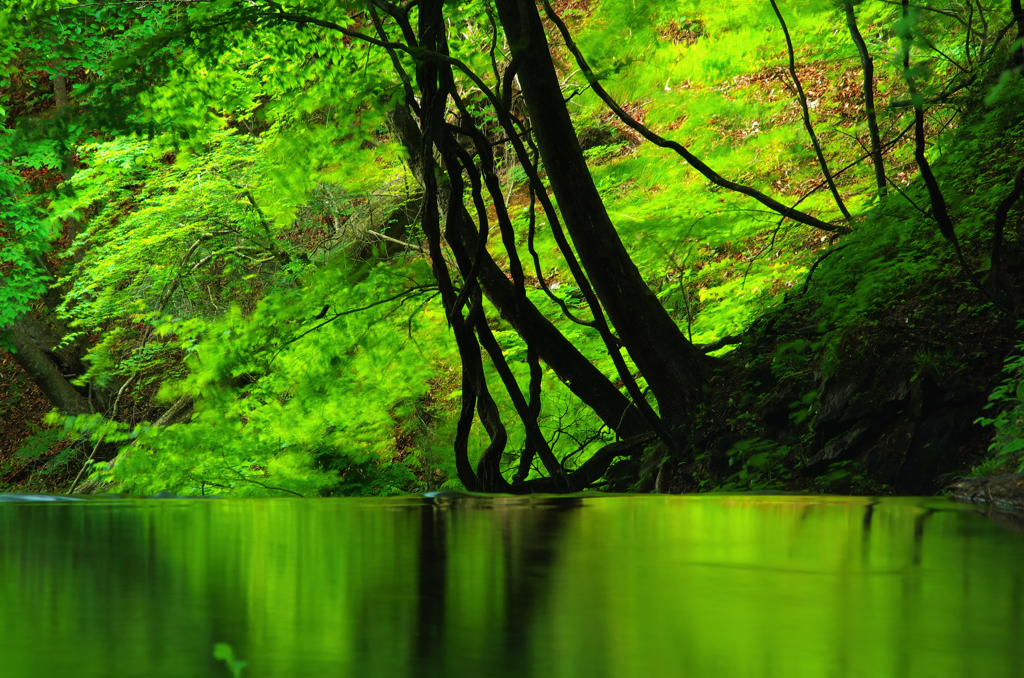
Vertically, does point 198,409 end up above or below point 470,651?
below

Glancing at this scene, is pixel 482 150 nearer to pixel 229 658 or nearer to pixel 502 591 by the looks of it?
pixel 502 591

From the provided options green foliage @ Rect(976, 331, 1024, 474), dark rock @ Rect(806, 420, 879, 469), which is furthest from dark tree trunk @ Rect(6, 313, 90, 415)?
green foliage @ Rect(976, 331, 1024, 474)

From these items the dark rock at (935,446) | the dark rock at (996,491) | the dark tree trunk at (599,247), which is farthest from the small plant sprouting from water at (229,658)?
the dark tree trunk at (599,247)

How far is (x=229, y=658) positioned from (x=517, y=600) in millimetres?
157

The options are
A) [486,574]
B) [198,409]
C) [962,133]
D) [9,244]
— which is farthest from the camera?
[9,244]

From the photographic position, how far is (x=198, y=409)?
6406 mm

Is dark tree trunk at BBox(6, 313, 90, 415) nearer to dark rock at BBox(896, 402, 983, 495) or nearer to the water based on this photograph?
dark rock at BBox(896, 402, 983, 495)

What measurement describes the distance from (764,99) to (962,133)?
10.8 feet

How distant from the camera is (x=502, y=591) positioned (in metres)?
0.43

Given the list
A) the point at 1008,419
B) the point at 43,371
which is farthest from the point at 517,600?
the point at 43,371

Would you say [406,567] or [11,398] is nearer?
[406,567]

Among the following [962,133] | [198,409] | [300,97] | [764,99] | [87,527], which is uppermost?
[764,99]

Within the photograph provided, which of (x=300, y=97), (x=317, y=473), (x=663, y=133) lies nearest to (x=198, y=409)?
(x=317, y=473)

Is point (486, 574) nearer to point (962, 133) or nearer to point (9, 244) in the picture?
point (962, 133)
